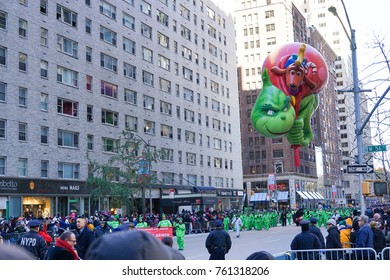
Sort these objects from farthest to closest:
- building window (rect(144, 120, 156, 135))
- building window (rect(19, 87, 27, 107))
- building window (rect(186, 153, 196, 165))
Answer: building window (rect(186, 153, 196, 165)) < building window (rect(144, 120, 156, 135)) < building window (rect(19, 87, 27, 107))

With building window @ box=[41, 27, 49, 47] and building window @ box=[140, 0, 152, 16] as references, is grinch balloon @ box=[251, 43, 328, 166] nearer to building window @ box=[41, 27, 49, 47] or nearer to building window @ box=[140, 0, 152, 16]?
building window @ box=[41, 27, 49, 47]

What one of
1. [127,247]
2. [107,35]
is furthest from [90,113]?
[127,247]

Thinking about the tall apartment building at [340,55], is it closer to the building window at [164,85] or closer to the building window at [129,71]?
the building window at [164,85]

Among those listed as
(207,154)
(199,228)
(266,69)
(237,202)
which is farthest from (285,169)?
(266,69)

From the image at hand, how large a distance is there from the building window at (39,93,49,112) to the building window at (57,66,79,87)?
2.14 metres

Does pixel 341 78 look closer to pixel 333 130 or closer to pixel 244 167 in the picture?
pixel 333 130

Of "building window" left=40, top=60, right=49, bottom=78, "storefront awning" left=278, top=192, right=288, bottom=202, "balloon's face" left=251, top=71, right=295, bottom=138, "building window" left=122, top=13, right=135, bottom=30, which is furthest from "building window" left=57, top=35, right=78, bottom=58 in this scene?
"storefront awning" left=278, top=192, right=288, bottom=202

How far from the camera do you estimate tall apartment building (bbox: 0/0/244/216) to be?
40375 millimetres

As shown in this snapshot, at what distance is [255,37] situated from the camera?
99.6 meters

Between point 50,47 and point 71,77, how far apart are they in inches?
135

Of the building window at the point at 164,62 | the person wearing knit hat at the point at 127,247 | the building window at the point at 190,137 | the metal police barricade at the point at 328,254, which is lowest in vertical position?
the metal police barricade at the point at 328,254

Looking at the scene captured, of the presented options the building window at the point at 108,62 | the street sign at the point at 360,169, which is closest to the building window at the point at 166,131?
the building window at the point at 108,62

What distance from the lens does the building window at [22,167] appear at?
40.0 meters

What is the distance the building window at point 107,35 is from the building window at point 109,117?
6.78 m
